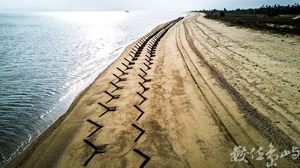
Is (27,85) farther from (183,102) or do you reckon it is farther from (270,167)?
(270,167)

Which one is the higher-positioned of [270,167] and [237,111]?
[237,111]

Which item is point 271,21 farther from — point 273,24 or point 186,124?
point 186,124

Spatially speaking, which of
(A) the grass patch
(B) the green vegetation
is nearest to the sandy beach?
(A) the grass patch

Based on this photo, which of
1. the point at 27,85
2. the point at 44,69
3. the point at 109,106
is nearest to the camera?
the point at 109,106

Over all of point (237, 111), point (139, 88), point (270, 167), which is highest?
point (139, 88)

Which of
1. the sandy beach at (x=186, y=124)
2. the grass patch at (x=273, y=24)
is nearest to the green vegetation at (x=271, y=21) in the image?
the grass patch at (x=273, y=24)

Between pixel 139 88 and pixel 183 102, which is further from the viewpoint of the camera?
pixel 139 88

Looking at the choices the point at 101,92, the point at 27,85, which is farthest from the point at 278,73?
the point at 27,85

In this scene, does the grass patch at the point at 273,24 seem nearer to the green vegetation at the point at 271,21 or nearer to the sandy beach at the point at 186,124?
the green vegetation at the point at 271,21

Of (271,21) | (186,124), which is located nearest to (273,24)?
(271,21)
